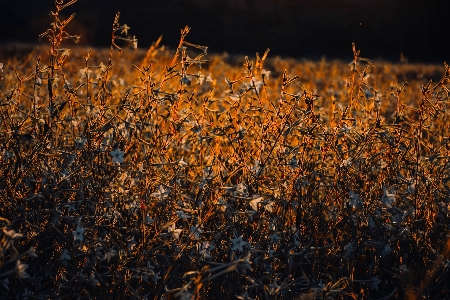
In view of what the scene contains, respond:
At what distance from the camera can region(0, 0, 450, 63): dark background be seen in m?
33.5

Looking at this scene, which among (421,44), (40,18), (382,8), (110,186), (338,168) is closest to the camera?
(110,186)

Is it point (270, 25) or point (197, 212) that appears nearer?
point (197, 212)

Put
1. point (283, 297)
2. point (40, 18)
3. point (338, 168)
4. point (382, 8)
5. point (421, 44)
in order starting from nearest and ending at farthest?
1. point (283, 297)
2. point (338, 168)
3. point (421, 44)
4. point (382, 8)
5. point (40, 18)

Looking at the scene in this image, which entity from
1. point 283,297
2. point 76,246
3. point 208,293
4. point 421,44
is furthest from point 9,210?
point 421,44

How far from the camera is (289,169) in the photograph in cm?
276

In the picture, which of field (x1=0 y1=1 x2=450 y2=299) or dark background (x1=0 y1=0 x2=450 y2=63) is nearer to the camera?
field (x1=0 y1=1 x2=450 y2=299)

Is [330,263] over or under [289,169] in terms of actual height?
under

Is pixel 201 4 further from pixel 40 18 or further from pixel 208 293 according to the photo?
pixel 208 293

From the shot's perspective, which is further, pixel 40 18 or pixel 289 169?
pixel 40 18

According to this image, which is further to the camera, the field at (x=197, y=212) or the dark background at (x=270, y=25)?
the dark background at (x=270, y=25)

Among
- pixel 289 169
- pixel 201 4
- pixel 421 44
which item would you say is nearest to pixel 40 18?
pixel 201 4

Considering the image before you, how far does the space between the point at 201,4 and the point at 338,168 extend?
4285 cm

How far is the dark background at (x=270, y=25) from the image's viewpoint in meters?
33.5

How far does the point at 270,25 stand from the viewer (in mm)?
41719
